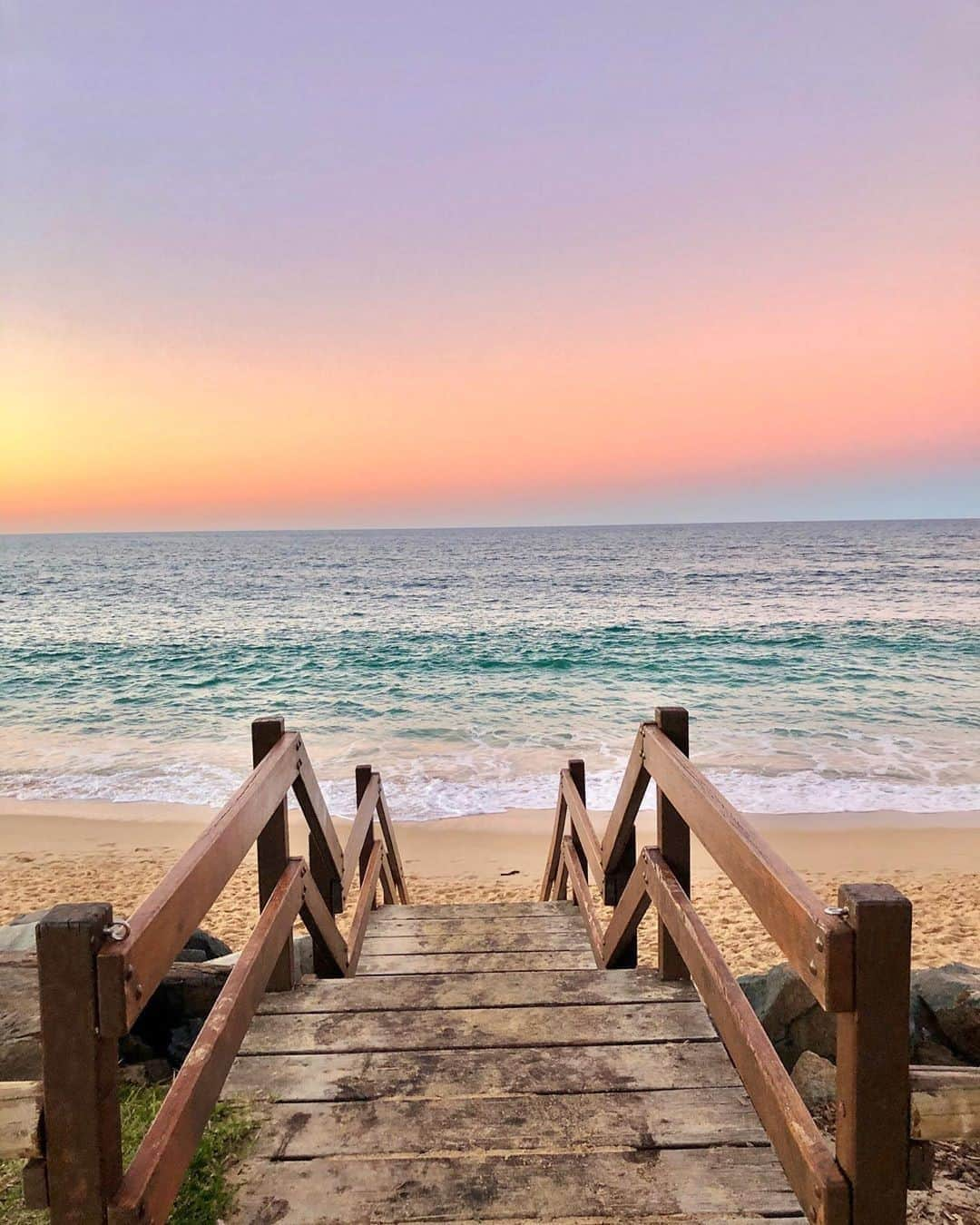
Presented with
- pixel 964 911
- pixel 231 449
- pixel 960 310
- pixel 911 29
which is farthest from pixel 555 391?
pixel 964 911

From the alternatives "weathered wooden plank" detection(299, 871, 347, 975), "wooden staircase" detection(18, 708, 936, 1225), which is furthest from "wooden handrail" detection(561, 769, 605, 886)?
"weathered wooden plank" detection(299, 871, 347, 975)

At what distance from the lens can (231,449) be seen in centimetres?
6725

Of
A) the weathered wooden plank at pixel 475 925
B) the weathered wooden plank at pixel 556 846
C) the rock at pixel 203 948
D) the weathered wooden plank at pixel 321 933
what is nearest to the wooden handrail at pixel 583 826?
the weathered wooden plank at pixel 556 846

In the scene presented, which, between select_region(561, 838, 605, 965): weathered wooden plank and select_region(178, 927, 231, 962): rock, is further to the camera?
select_region(178, 927, 231, 962): rock

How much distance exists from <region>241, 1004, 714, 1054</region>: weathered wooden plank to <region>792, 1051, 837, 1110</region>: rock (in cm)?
136

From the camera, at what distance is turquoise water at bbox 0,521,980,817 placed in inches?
555

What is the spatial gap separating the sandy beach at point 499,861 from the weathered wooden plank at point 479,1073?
4.82m

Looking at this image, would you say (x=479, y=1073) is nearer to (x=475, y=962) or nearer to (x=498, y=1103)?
(x=498, y=1103)

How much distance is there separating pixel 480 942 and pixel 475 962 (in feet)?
1.39

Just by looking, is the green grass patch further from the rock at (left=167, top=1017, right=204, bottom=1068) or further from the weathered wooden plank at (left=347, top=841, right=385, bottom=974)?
the weathered wooden plank at (left=347, top=841, right=385, bottom=974)

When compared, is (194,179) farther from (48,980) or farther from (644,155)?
(48,980)

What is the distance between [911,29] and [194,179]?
1700 cm

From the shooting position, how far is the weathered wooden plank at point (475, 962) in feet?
11.5

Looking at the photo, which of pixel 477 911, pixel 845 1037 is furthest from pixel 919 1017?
pixel 845 1037
